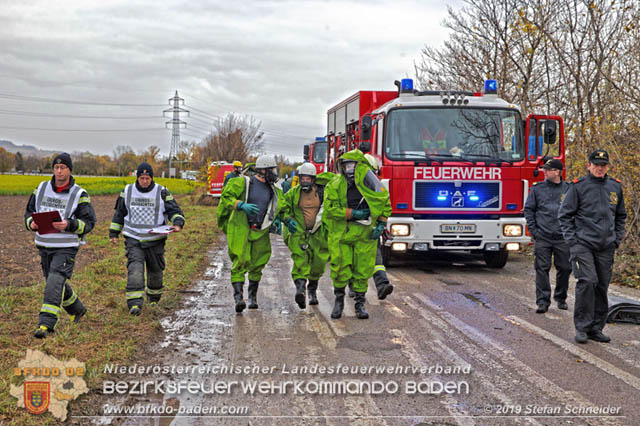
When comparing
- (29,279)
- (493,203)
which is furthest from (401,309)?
(29,279)

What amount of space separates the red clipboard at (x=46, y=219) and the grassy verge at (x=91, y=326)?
108cm

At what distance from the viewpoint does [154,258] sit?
7.74 meters

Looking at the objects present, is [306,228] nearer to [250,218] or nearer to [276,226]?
[276,226]

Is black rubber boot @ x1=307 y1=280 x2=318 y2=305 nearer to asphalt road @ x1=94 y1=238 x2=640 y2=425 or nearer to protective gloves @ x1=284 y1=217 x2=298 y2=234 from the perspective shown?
asphalt road @ x1=94 y1=238 x2=640 y2=425

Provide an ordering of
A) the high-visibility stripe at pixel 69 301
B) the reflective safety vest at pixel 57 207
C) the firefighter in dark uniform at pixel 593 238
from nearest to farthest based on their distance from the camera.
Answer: the reflective safety vest at pixel 57 207, the firefighter in dark uniform at pixel 593 238, the high-visibility stripe at pixel 69 301

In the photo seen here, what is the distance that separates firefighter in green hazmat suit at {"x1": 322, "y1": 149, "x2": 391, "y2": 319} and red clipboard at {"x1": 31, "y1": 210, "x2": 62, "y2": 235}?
10.2 feet

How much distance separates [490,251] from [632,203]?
3.22 m

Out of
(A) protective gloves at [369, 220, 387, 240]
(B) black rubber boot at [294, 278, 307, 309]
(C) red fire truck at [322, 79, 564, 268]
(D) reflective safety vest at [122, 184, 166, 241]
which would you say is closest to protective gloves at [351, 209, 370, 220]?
(A) protective gloves at [369, 220, 387, 240]

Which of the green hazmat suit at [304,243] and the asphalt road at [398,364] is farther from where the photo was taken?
the green hazmat suit at [304,243]

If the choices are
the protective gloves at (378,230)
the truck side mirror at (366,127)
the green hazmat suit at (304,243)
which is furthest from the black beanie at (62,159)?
the truck side mirror at (366,127)

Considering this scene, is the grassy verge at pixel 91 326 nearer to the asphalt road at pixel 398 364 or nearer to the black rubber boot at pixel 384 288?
the asphalt road at pixel 398 364

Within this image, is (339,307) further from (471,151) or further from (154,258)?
(471,151)

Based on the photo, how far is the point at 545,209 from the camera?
8508 millimetres

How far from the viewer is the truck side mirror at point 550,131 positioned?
11.1 metres
